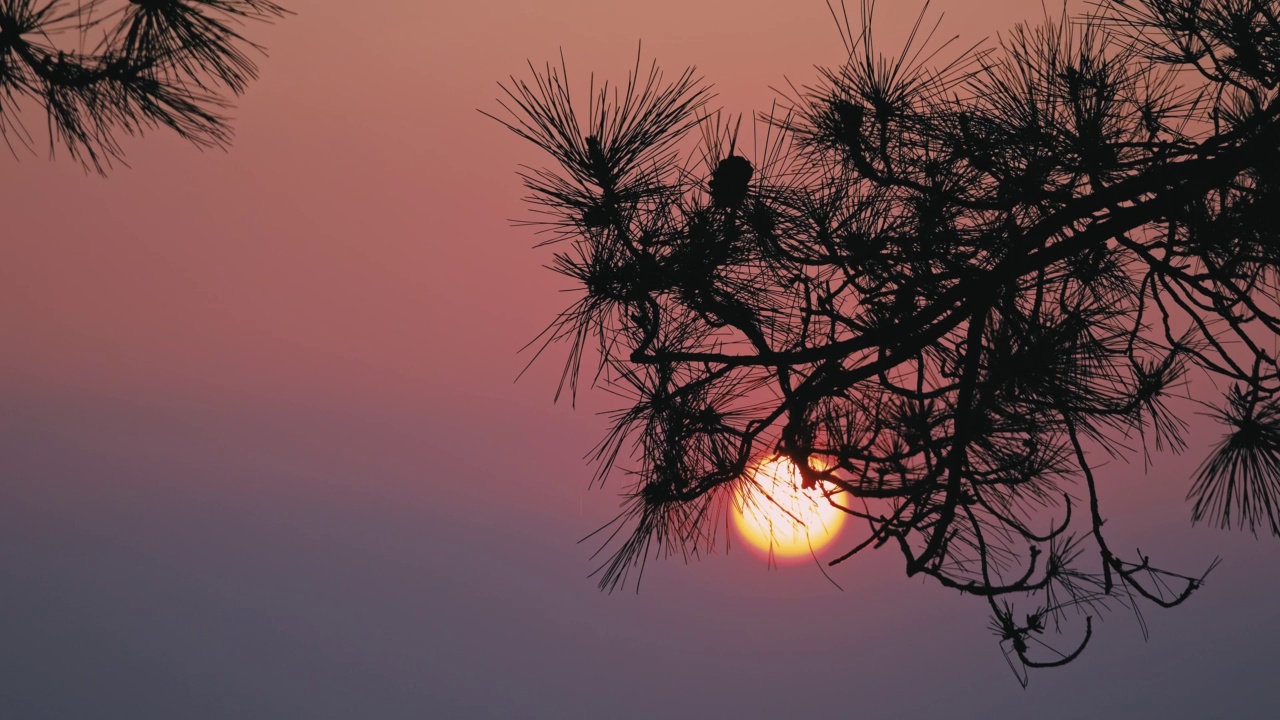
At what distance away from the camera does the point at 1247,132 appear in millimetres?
957

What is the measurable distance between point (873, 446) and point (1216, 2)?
25.8 inches

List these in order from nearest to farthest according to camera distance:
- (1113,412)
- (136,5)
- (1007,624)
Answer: (136,5) → (1007,624) → (1113,412)

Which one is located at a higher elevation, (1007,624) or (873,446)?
(873,446)

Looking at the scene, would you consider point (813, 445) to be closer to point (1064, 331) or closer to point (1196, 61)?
point (1064, 331)

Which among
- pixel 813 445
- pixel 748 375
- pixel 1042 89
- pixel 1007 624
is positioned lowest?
pixel 1007 624

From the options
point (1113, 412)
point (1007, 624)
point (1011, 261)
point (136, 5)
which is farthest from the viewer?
point (1113, 412)

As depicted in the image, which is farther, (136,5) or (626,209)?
(626,209)

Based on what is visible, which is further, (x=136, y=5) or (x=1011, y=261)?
(x=1011, y=261)

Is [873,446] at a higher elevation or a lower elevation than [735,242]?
lower

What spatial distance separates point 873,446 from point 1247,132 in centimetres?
52

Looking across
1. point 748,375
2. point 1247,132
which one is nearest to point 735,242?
point 748,375

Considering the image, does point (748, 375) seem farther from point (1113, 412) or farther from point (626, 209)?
point (1113, 412)

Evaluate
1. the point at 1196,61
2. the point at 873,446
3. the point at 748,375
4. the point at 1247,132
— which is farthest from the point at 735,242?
the point at 1196,61

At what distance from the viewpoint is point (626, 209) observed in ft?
3.55
